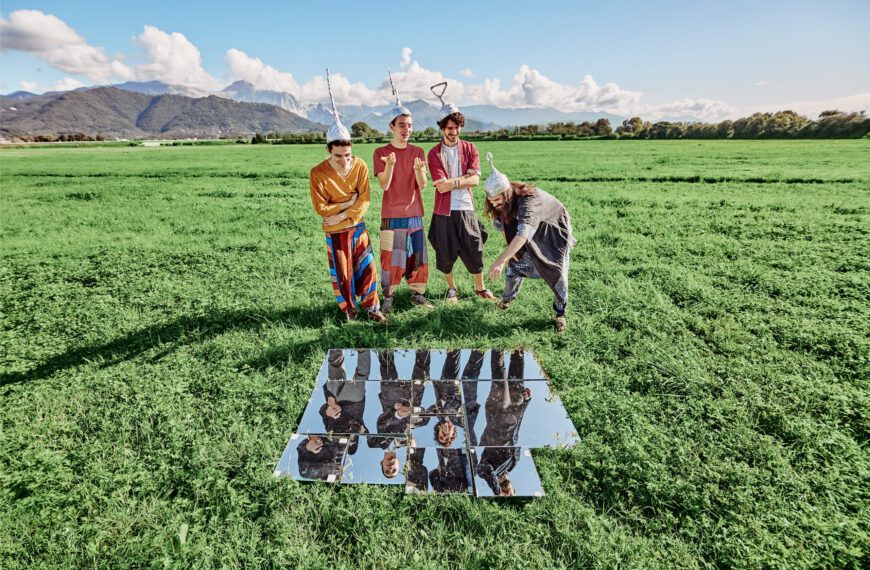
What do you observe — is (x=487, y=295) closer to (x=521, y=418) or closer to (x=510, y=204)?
(x=510, y=204)

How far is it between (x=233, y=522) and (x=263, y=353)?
2001mm

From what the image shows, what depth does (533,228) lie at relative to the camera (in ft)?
14.1

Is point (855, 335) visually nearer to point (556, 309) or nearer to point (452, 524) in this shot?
point (556, 309)

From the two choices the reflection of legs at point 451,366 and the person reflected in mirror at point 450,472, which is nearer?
the person reflected in mirror at point 450,472

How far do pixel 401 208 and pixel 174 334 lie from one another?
3.02m

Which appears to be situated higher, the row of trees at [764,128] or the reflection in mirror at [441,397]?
the row of trees at [764,128]

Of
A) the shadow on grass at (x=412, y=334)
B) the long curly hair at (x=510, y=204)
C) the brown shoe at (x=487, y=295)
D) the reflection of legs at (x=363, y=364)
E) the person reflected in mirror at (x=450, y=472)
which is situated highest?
the long curly hair at (x=510, y=204)

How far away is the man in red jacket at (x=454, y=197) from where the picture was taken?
4930 millimetres

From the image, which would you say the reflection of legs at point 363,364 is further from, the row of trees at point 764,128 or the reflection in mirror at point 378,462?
the row of trees at point 764,128

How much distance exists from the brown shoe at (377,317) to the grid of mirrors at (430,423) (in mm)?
641

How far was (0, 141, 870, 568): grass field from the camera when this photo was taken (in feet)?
8.04

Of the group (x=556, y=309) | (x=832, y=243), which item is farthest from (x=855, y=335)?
(x=832, y=243)

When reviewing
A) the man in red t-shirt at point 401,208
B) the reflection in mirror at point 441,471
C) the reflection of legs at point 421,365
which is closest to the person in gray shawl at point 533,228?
the man in red t-shirt at point 401,208

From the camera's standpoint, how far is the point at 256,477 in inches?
112
